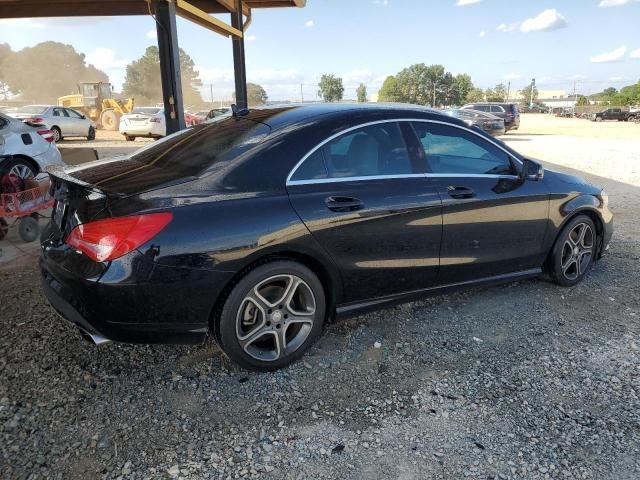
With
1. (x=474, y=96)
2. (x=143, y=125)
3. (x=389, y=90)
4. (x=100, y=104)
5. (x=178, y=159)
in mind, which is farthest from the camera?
(x=389, y=90)

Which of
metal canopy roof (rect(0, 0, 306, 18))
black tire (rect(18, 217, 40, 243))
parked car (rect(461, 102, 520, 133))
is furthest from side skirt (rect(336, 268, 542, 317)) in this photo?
parked car (rect(461, 102, 520, 133))

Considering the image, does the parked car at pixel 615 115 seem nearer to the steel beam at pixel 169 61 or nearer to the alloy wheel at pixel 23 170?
the steel beam at pixel 169 61

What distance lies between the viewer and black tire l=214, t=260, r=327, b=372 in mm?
2826

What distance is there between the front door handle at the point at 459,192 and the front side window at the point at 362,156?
0.34 metres

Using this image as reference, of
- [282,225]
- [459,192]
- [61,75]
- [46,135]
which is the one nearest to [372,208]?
[282,225]

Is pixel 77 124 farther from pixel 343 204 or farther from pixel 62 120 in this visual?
pixel 343 204

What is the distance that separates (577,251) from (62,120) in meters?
22.6

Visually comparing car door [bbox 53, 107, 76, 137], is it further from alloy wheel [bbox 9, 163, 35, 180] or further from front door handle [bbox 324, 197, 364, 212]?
front door handle [bbox 324, 197, 364, 212]

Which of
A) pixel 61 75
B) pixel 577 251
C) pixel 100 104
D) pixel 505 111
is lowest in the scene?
pixel 577 251

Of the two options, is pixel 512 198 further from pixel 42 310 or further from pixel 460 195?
pixel 42 310

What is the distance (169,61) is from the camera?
767 centimetres

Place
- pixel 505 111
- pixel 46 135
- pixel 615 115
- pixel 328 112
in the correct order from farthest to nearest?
pixel 615 115 → pixel 505 111 → pixel 46 135 → pixel 328 112

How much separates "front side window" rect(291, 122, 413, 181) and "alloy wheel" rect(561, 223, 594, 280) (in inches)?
72.1

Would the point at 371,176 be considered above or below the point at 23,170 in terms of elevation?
above
